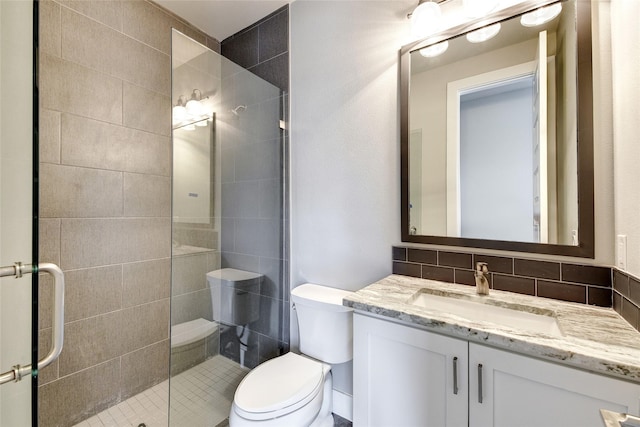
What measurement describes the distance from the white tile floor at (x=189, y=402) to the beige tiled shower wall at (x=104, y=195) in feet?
0.26

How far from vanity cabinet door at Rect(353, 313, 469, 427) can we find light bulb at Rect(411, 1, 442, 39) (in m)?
1.40

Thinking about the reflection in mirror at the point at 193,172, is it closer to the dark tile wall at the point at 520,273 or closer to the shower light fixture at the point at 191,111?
the shower light fixture at the point at 191,111

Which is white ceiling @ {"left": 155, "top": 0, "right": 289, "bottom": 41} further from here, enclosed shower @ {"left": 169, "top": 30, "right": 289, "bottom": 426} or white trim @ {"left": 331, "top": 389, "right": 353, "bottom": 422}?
white trim @ {"left": 331, "top": 389, "right": 353, "bottom": 422}

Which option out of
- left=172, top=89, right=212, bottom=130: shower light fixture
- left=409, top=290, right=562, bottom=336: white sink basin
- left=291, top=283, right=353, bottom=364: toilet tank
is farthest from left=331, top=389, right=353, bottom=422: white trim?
left=172, top=89, right=212, bottom=130: shower light fixture

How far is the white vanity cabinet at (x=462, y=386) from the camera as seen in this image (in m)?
0.70

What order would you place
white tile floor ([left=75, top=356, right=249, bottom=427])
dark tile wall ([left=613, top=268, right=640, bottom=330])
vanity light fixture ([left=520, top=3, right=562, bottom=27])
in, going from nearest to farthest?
dark tile wall ([left=613, top=268, right=640, bottom=330]), vanity light fixture ([left=520, top=3, right=562, bottom=27]), white tile floor ([left=75, top=356, right=249, bottom=427])

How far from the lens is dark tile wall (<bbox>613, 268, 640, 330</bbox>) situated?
81 cm

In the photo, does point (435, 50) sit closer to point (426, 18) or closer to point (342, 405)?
point (426, 18)

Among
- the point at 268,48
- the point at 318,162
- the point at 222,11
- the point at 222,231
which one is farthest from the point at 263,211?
the point at 222,11

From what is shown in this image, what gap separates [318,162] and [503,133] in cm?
101

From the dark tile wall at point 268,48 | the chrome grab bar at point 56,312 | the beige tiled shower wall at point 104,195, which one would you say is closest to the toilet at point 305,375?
the chrome grab bar at point 56,312

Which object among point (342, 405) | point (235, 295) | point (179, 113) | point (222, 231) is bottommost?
point (342, 405)

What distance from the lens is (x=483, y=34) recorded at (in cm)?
124

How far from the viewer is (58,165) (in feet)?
4.81
